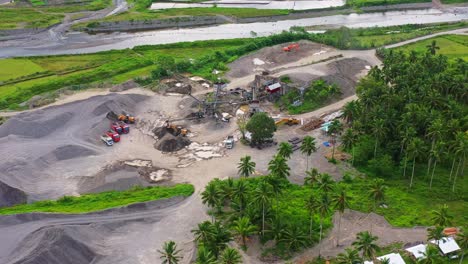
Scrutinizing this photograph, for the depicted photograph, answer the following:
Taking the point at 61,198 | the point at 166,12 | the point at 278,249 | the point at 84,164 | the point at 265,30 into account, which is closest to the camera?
the point at 278,249

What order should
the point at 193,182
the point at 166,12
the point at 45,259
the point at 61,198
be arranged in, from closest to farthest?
1. the point at 45,259
2. the point at 61,198
3. the point at 193,182
4. the point at 166,12

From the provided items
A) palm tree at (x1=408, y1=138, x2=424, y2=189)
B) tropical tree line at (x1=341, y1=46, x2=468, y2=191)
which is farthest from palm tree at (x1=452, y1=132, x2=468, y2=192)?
palm tree at (x1=408, y1=138, x2=424, y2=189)

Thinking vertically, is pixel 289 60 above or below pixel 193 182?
above

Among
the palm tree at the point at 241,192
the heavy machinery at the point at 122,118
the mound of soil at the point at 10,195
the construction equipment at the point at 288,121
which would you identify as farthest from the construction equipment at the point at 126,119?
the palm tree at the point at 241,192

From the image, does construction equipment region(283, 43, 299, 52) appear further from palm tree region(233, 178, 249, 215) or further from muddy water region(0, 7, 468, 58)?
palm tree region(233, 178, 249, 215)

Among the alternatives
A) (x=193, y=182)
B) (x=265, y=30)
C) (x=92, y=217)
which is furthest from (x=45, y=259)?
(x=265, y=30)

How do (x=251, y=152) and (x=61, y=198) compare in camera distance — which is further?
(x=251, y=152)

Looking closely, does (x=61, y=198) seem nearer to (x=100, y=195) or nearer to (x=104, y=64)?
(x=100, y=195)
